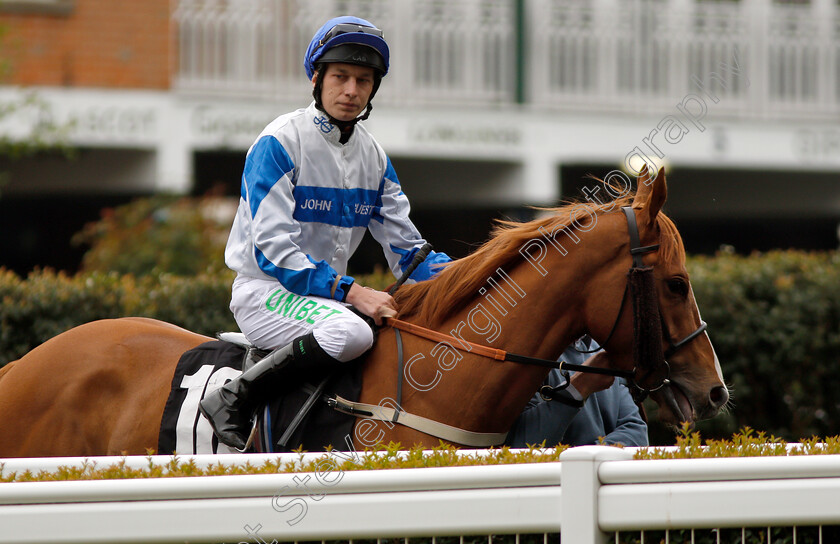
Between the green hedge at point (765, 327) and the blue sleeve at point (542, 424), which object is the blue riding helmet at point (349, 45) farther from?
the green hedge at point (765, 327)

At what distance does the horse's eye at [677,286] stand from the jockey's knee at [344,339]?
0.98 m

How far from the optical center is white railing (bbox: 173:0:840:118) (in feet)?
33.6

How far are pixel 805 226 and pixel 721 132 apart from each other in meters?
3.47

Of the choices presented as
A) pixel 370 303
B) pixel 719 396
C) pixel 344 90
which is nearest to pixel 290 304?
pixel 370 303

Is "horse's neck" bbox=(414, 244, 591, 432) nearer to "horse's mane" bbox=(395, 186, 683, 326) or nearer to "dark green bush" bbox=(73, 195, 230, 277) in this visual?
"horse's mane" bbox=(395, 186, 683, 326)

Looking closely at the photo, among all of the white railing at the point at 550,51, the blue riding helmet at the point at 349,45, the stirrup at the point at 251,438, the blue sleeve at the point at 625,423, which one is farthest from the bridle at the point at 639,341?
the white railing at the point at 550,51

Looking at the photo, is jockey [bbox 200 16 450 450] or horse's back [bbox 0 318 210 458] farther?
horse's back [bbox 0 318 210 458]

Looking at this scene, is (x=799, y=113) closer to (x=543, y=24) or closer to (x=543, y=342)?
(x=543, y=24)

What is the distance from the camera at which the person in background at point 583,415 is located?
319cm

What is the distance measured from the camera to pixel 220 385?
327 centimetres

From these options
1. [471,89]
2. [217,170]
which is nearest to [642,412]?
[471,89]

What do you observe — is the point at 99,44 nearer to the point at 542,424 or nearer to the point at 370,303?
the point at 370,303

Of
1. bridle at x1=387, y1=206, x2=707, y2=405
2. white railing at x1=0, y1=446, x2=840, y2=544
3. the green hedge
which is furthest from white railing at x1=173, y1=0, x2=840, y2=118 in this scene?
white railing at x1=0, y1=446, x2=840, y2=544

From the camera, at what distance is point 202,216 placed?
8.23 meters
